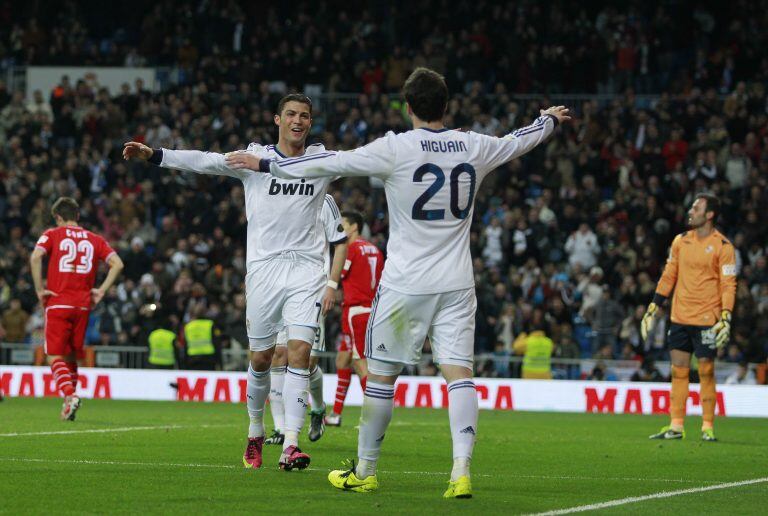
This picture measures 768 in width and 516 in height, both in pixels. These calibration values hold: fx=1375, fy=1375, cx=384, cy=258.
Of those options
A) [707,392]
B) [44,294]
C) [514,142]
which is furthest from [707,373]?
[44,294]

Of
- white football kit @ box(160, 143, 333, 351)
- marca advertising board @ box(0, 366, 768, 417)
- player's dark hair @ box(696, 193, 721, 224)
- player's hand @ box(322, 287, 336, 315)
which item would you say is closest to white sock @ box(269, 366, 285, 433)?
player's hand @ box(322, 287, 336, 315)

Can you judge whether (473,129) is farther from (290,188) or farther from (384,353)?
(384,353)

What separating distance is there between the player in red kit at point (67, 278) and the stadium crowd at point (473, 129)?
9.86 metres

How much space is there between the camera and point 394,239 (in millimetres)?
8797

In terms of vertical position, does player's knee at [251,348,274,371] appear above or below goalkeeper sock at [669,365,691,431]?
above

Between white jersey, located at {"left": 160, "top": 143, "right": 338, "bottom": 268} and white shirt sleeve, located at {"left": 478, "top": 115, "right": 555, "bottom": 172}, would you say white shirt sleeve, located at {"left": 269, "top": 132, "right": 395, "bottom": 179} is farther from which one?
white jersey, located at {"left": 160, "top": 143, "right": 338, "bottom": 268}

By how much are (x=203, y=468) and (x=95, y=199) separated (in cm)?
2107

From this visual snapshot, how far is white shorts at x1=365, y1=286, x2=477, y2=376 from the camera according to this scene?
28.5ft

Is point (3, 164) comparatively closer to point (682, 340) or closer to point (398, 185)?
point (682, 340)

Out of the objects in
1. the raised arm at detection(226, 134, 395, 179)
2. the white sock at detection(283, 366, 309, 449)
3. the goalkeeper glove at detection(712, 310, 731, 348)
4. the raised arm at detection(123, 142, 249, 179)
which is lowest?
the white sock at detection(283, 366, 309, 449)

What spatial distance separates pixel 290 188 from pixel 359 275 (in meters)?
5.58

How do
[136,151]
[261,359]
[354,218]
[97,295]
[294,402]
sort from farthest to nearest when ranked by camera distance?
[97,295] < [354,218] < [261,359] < [294,402] < [136,151]

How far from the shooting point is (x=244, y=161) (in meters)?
8.77

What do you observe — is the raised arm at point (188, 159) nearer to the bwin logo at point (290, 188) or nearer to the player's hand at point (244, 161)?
the bwin logo at point (290, 188)
